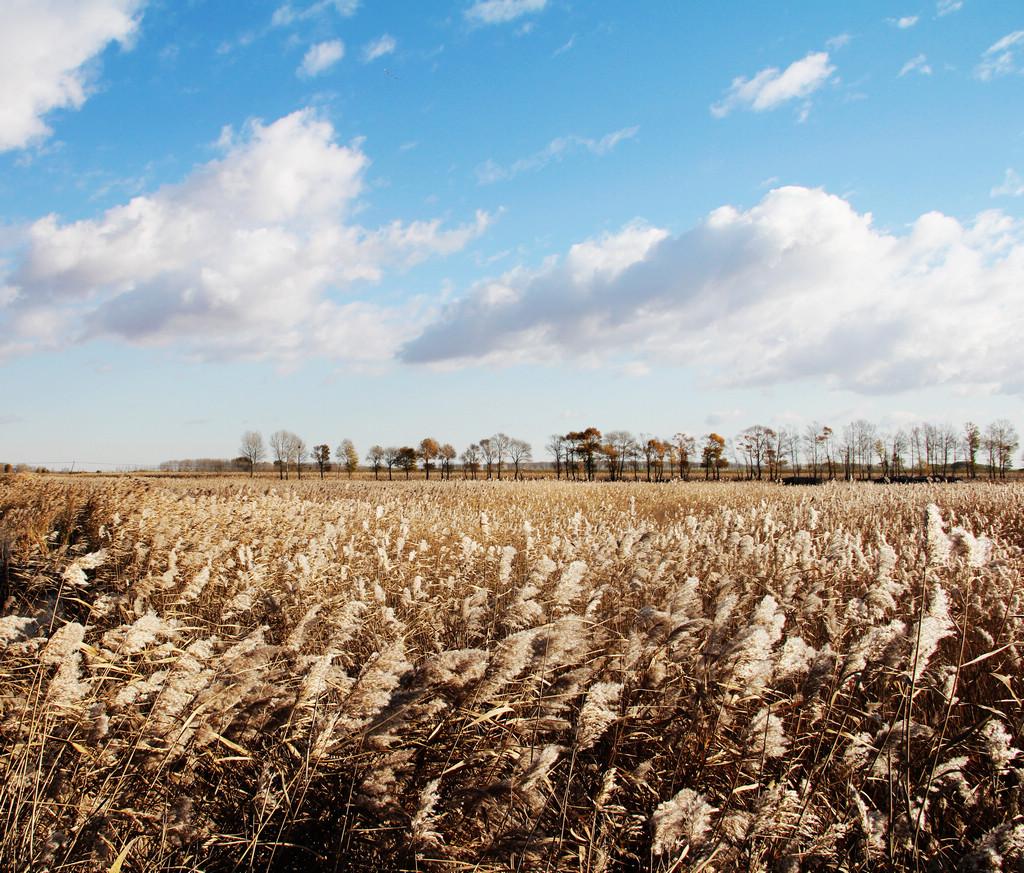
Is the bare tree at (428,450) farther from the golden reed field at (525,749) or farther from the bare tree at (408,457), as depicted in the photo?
the golden reed field at (525,749)

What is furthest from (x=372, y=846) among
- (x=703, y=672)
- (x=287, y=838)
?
(x=703, y=672)

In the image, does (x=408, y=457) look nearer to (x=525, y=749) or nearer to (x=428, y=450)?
(x=428, y=450)

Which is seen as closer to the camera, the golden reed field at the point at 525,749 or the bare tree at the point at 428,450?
the golden reed field at the point at 525,749

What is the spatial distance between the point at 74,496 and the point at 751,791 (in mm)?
12002

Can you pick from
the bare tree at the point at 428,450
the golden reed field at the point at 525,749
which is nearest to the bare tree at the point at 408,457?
the bare tree at the point at 428,450

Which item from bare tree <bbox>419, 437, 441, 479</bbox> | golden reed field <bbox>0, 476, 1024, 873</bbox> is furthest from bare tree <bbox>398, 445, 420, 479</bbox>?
golden reed field <bbox>0, 476, 1024, 873</bbox>

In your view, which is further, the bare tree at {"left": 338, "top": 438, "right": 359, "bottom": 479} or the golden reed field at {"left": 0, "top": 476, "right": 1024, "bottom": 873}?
the bare tree at {"left": 338, "top": 438, "right": 359, "bottom": 479}

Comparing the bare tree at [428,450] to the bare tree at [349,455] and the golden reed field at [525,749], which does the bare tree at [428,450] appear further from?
the golden reed field at [525,749]

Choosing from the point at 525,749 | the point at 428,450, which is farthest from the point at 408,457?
the point at 525,749

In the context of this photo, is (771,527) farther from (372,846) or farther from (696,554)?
(372,846)

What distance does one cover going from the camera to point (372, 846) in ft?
7.75

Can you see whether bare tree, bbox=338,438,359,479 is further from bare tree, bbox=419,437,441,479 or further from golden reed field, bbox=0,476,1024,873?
golden reed field, bbox=0,476,1024,873

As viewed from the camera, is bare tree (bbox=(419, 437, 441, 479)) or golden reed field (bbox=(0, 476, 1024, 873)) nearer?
golden reed field (bbox=(0, 476, 1024, 873))

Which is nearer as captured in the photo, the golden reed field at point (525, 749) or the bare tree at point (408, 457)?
the golden reed field at point (525, 749)
